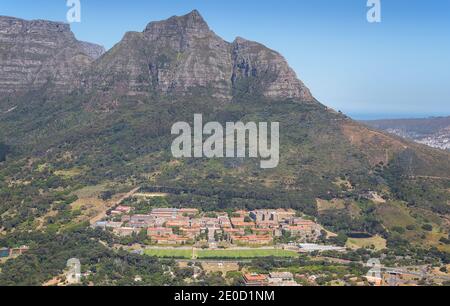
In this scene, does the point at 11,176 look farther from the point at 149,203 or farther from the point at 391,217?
the point at 391,217

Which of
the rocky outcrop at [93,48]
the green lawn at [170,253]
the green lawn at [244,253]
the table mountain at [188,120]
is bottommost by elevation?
the green lawn at [244,253]

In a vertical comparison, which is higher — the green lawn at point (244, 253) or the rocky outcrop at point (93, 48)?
the rocky outcrop at point (93, 48)

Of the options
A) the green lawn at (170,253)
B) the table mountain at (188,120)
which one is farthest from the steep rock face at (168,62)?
the green lawn at (170,253)

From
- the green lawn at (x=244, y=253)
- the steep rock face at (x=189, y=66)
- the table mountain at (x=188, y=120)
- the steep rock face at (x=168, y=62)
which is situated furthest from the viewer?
the steep rock face at (x=168, y=62)

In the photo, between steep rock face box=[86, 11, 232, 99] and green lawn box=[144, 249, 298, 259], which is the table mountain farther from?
green lawn box=[144, 249, 298, 259]

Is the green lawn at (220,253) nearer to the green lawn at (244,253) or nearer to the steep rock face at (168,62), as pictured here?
the green lawn at (244,253)

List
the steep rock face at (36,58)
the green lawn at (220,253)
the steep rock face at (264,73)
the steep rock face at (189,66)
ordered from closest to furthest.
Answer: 1. the green lawn at (220,253)
2. the steep rock face at (264,73)
3. the steep rock face at (189,66)
4. the steep rock face at (36,58)

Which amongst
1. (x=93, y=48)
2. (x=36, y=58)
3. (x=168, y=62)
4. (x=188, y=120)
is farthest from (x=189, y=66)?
(x=93, y=48)
